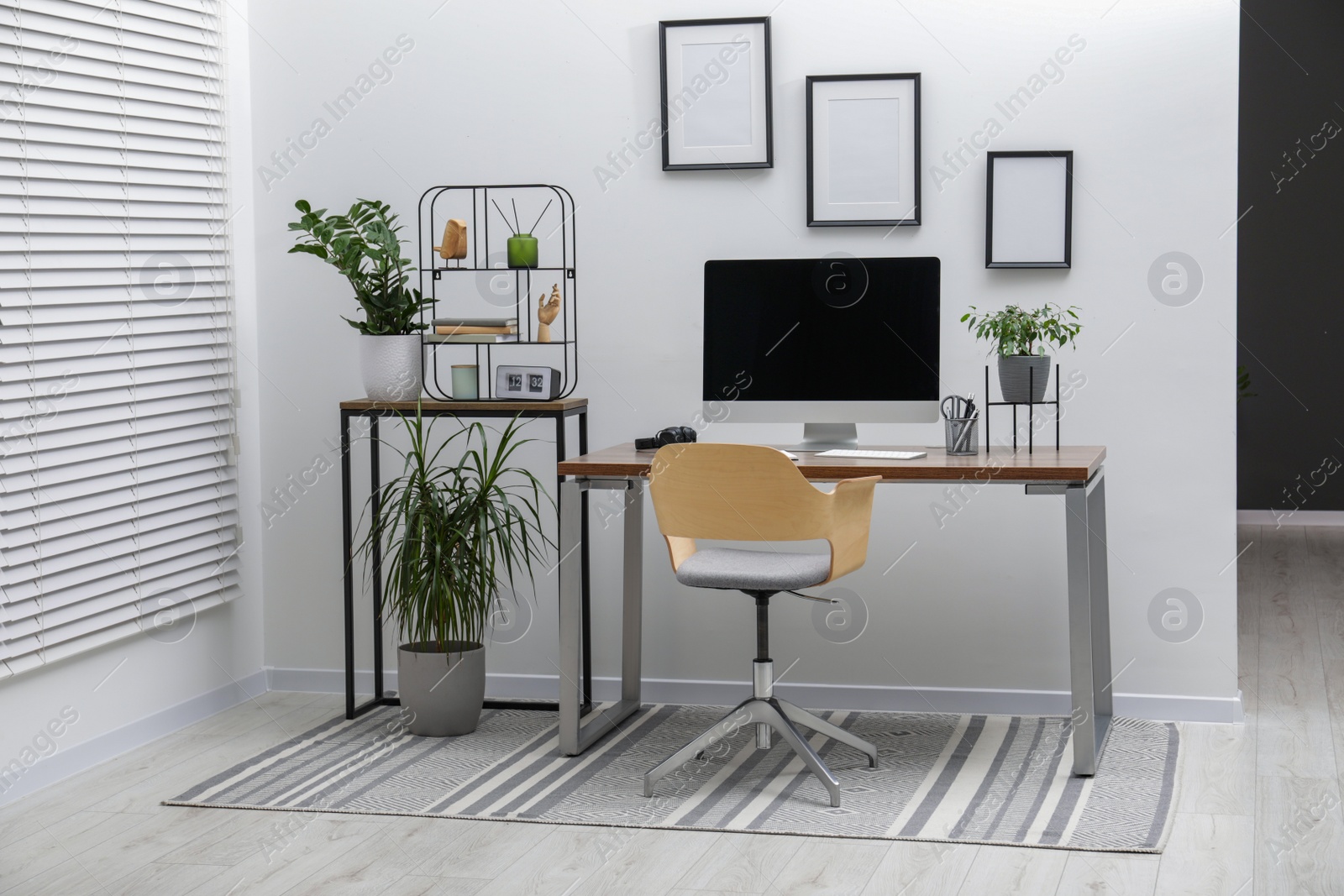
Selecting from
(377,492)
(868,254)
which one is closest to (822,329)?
(868,254)

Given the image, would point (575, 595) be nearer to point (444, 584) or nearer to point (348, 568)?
point (444, 584)

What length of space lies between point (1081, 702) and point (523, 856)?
4.41 feet

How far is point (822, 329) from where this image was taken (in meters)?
3.46

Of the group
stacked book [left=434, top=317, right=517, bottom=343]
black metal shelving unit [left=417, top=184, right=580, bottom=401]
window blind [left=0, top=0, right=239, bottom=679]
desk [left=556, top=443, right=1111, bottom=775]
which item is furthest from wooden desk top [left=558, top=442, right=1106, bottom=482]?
window blind [left=0, top=0, right=239, bottom=679]

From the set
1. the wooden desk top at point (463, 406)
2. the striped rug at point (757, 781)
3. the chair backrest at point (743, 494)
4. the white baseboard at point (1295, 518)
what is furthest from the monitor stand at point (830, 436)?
the white baseboard at point (1295, 518)

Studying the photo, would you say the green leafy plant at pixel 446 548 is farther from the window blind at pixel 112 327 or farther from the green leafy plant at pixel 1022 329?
the green leafy plant at pixel 1022 329

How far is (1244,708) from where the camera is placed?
12.4 feet

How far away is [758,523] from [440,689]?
45.6 inches

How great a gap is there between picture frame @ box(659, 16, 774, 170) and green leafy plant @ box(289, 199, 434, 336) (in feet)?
2.69

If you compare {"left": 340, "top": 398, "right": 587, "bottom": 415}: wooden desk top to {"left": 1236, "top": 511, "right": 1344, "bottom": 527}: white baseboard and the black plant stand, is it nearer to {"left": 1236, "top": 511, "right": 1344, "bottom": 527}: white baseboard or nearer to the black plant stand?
the black plant stand

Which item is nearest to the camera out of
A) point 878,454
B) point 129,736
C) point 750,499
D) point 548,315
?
point 750,499

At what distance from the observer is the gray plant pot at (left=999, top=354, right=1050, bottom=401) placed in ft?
11.0

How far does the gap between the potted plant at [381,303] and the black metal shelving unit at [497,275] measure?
124mm

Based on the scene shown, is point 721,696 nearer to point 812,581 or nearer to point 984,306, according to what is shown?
point 812,581
